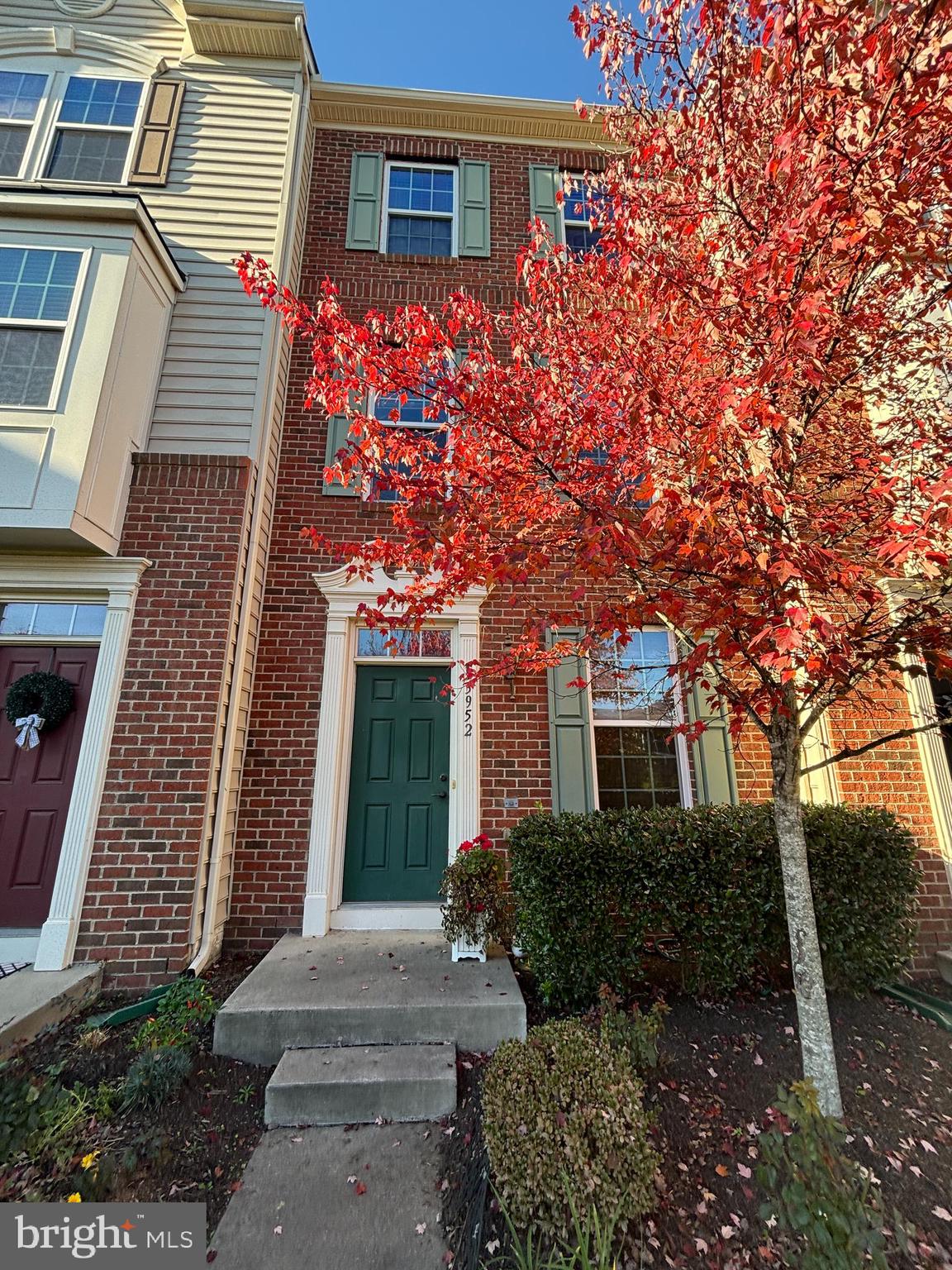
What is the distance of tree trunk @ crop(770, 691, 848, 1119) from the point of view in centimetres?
268

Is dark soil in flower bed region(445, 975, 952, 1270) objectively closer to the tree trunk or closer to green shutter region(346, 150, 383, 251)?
the tree trunk

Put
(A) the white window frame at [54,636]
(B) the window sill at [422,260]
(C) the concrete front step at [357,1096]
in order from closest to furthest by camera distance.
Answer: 1. (C) the concrete front step at [357,1096]
2. (A) the white window frame at [54,636]
3. (B) the window sill at [422,260]

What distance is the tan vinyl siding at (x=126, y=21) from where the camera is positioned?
6082 millimetres

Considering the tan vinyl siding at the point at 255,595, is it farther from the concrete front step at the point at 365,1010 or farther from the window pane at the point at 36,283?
the window pane at the point at 36,283

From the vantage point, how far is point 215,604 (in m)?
4.62

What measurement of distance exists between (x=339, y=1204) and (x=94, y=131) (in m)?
9.21

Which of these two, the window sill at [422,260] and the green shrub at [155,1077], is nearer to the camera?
the green shrub at [155,1077]

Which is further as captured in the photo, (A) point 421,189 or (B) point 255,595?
(A) point 421,189

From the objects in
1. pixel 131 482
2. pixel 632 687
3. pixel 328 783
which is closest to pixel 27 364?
pixel 131 482

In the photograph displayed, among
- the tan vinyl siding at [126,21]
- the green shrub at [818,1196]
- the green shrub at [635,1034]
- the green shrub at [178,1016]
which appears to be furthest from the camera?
the tan vinyl siding at [126,21]

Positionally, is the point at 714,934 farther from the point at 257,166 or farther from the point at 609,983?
the point at 257,166

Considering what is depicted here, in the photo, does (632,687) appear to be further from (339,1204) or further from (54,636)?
(54,636)

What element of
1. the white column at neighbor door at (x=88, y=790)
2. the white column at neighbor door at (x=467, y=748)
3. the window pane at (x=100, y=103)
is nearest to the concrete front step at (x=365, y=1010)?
the white column at neighbor door at (x=467, y=748)

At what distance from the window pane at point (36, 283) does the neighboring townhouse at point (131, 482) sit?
2 cm
